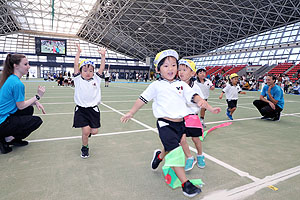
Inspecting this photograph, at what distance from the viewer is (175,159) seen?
2.06 metres

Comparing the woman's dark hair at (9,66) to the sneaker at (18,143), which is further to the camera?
the sneaker at (18,143)

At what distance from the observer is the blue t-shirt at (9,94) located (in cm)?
298

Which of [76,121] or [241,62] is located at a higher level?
[241,62]

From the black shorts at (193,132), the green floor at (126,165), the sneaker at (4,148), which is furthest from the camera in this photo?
the sneaker at (4,148)

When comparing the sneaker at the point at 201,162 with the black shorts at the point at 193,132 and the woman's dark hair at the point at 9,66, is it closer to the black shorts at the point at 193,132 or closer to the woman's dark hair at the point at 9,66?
the black shorts at the point at 193,132

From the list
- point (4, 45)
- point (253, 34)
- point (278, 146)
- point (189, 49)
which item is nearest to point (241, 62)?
point (253, 34)

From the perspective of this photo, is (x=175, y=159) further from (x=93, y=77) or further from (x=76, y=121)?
(x=93, y=77)

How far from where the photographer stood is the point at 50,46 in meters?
33.9

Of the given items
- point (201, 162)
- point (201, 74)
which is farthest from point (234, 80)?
point (201, 162)

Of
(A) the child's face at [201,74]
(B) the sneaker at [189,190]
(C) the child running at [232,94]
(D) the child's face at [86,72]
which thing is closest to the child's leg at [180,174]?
(B) the sneaker at [189,190]

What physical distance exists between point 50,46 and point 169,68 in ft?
123

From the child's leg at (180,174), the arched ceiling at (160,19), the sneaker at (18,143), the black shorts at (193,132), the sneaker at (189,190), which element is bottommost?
the sneaker at (18,143)

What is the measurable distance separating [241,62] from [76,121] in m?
40.6

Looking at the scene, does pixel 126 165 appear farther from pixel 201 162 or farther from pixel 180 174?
pixel 201 162
